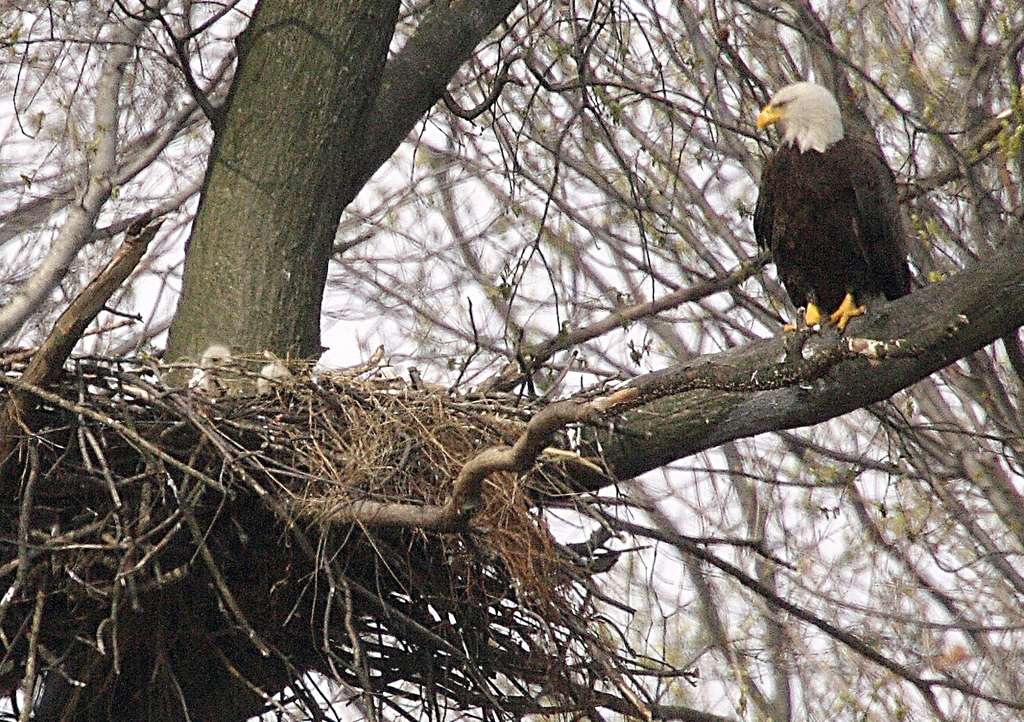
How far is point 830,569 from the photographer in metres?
7.81

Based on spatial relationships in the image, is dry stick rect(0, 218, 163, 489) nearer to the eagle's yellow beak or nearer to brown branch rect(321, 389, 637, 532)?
brown branch rect(321, 389, 637, 532)


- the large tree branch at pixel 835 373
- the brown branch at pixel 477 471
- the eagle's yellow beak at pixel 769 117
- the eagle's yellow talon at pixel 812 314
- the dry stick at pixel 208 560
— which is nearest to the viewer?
the brown branch at pixel 477 471

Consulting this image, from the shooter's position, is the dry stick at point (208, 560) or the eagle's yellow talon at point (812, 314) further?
the eagle's yellow talon at point (812, 314)

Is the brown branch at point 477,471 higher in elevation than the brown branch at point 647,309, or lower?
lower

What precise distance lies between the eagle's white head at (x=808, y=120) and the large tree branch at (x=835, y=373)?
1696 mm

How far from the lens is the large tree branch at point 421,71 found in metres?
4.66

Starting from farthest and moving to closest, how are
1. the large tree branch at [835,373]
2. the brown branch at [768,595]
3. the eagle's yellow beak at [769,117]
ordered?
the eagle's yellow beak at [769,117] → the brown branch at [768,595] → the large tree branch at [835,373]

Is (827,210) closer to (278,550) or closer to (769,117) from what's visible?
(769,117)

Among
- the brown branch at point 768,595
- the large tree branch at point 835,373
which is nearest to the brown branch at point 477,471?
the large tree branch at point 835,373

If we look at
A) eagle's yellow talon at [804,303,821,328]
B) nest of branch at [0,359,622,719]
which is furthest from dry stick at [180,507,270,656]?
eagle's yellow talon at [804,303,821,328]

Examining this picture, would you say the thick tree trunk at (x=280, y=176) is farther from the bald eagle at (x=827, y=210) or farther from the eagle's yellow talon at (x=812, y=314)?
the eagle's yellow talon at (x=812, y=314)

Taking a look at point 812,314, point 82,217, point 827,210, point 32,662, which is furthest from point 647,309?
point 32,662

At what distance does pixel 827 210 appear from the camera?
17.1ft

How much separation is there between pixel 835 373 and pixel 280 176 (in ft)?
5.85
